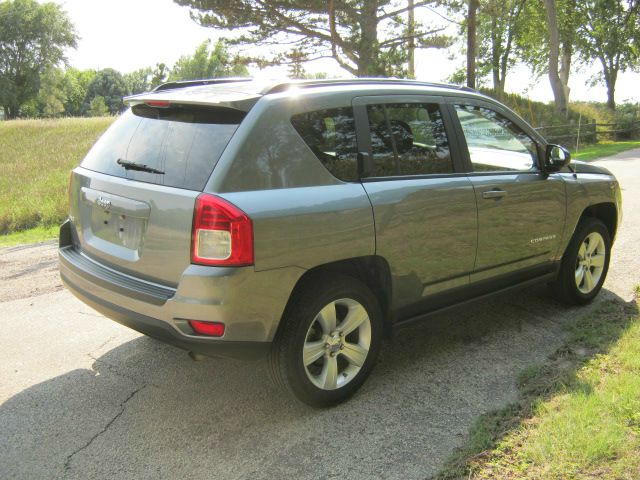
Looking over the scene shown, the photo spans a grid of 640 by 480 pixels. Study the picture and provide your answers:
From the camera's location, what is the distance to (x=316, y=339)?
3.49 m

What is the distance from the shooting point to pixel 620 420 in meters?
3.17

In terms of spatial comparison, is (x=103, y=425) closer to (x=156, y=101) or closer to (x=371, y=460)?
(x=371, y=460)

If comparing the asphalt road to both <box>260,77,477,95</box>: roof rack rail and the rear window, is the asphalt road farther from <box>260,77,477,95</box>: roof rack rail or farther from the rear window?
<box>260,77,477,95</box>: roof rack rail

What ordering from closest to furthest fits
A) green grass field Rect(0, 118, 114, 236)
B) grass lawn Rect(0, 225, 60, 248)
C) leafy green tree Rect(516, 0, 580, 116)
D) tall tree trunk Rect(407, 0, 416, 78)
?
grass lawn Rect(0, 225, 60, 248)
green grass field Rect(0, 118, 114, 236)
tall tree trunk Rect(407, 0, 416, 78)
leafy green tree Rect(516, 0, 580, 116)

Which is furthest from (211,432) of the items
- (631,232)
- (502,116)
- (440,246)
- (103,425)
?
(631,232)

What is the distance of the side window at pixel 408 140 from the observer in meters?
3.71

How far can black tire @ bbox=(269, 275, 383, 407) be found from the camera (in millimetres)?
3248

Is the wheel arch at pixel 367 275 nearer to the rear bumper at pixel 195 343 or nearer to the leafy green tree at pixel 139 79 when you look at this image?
the rear bumper at pixel 195 343

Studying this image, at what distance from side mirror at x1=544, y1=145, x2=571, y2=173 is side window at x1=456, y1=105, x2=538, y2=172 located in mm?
92

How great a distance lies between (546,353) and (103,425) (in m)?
2.95

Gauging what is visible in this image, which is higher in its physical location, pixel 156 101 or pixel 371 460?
pixel 156 101

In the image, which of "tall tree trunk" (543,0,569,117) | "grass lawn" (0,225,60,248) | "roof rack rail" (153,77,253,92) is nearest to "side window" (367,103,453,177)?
"roof rack rail" (153,77,253,92)

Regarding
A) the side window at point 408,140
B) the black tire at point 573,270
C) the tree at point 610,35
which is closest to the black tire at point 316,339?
the side window at point 408,140

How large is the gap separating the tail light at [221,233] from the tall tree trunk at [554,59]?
2958 cm
